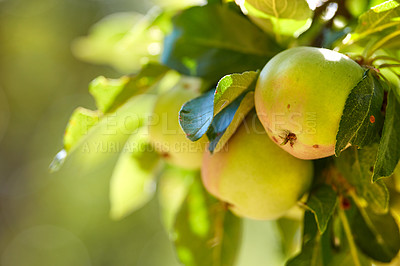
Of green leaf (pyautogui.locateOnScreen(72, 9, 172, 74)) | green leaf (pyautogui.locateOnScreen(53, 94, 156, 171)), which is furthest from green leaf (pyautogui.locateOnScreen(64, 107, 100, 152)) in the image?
green leaf (pyautogui.locateOnScreen(72, 9, 172, 74))

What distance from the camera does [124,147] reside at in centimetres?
89

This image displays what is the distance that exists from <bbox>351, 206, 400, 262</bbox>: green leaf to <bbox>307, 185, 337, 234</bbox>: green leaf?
0.34 feet

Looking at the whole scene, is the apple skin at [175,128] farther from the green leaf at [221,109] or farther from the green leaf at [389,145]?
the green leaf at [389,145]

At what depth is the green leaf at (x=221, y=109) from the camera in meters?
0.51

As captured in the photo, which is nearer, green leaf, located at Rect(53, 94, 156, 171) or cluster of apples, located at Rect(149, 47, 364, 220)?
cluster of apples, located at Rect(149, 47, 364, 220)

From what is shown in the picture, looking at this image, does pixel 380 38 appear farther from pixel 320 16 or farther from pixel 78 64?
pixel 78 64

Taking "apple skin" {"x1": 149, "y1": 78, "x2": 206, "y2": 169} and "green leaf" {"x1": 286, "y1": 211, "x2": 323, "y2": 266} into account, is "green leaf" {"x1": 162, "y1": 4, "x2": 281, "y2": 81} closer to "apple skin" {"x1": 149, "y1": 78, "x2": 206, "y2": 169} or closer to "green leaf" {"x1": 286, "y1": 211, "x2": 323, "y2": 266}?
"apple skin" {"x1": 149, "y1": 78, "x2": 206, "y2": 169}

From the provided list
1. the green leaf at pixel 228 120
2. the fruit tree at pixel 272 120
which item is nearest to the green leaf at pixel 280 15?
the fruit tree at pixel 272 120

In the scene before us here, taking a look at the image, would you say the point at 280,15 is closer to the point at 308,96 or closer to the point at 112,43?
the point at 308,96

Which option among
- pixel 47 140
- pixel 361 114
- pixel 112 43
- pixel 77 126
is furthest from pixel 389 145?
pixel 47 140

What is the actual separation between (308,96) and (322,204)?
160mm

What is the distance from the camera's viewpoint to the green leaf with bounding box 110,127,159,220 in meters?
0.85

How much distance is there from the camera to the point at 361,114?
0.50 meters

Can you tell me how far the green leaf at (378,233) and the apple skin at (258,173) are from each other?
121 millimetres
